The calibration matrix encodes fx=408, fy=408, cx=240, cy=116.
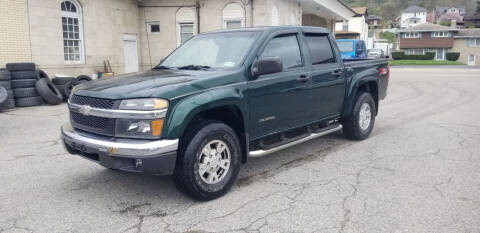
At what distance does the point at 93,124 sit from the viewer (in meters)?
4.32

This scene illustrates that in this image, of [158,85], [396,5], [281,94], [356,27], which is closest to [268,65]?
[281,94]

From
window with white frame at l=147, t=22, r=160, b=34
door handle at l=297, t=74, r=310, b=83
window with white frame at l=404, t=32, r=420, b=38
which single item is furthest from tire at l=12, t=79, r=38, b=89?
window with white frame at l=404, t=32, r=420, b=38

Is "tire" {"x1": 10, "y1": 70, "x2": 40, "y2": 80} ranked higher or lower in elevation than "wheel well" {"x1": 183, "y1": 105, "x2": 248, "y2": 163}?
higher

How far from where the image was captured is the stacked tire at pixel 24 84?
12.4 metres

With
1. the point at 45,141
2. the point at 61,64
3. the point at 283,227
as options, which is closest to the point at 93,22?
the point at 61,64

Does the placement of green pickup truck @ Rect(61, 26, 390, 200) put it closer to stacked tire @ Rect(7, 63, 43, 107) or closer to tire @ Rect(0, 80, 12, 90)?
tire @ Rect(0, 80, 12, 90)

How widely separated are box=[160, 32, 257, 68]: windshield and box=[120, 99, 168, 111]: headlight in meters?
1.25

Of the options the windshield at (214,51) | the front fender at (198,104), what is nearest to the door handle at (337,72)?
the windshield at (214,51)

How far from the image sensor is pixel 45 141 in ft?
25.0

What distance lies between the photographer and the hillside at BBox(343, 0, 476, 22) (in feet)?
437

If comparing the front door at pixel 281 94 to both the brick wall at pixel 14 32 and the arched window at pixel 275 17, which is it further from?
the arched window at pixel 275 17

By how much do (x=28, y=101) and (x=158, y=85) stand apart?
10092 millimetres

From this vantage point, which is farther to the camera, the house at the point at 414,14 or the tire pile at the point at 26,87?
the house at the point at 414,14

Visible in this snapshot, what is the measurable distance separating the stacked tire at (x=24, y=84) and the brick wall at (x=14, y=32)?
1.34 m
